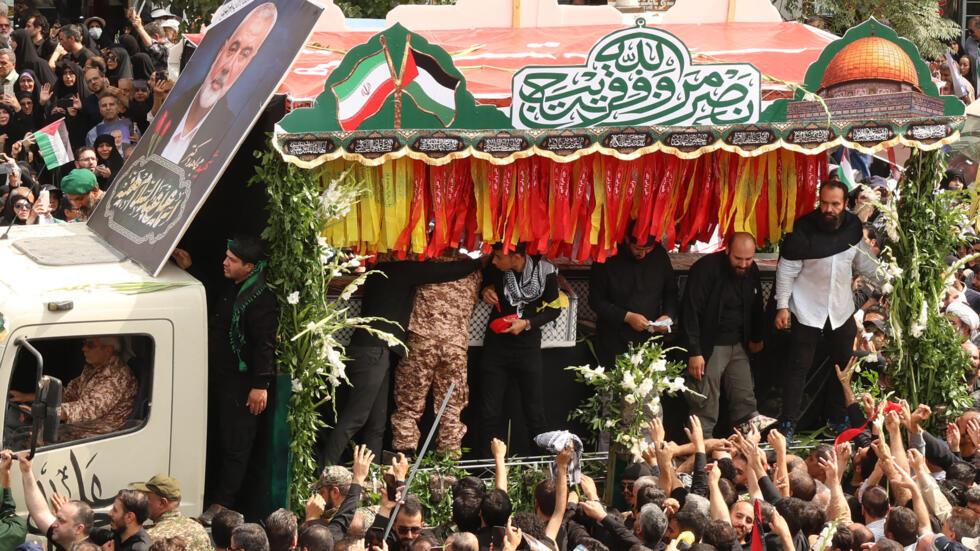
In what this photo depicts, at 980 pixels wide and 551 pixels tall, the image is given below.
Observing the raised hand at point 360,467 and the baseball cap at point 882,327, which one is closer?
the raised hand at point 360,467

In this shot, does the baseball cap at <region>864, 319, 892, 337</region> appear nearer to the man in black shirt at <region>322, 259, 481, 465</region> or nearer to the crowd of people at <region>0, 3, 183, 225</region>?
the man in black shirt at <region>322, 259, 481, 465</region>

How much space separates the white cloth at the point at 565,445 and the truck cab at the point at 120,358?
94.5 inches

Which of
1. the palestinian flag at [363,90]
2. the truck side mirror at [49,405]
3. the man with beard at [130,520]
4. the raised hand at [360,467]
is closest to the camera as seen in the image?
the truck side mirror at [49,405]

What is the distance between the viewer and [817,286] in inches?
444

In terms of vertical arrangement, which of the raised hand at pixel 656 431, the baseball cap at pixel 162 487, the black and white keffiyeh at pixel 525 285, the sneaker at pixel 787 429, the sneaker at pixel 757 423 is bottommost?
the sneaker at pixel 787 429

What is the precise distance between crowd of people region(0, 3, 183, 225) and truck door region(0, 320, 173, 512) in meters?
4.24

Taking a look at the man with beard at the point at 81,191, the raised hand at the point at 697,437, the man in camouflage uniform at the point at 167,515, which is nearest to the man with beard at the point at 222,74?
the man in camouflage uniform at the point at 167,515

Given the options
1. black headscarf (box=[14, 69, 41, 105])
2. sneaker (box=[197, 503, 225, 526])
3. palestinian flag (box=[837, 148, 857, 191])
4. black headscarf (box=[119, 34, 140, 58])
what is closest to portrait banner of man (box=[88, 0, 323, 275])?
sneaker (box=[197, 503, 225, 526])

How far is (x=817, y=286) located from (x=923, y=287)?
752 mm

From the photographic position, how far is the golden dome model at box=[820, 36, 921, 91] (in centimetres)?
1047

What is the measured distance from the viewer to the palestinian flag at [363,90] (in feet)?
31.9

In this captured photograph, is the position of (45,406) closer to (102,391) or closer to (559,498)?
(102,391)

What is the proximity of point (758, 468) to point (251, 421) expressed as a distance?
3213 millimetres

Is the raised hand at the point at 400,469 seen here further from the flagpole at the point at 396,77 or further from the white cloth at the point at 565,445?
the flagpole at the point at 396,77
